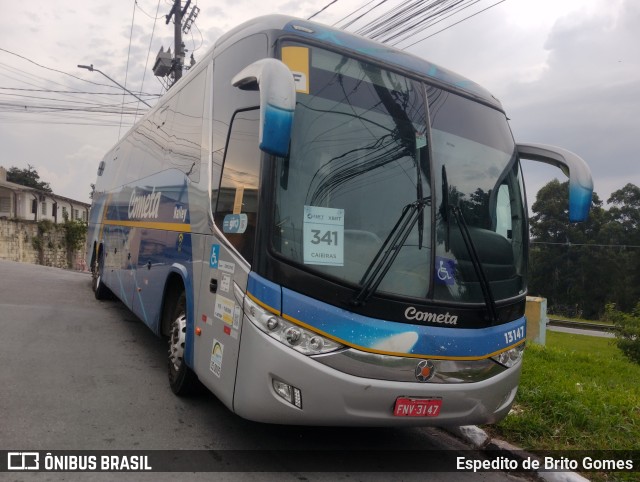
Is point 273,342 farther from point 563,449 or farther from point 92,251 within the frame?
point 92,251

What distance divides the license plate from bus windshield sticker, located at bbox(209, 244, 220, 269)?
5.64ft

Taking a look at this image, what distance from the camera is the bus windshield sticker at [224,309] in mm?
3830

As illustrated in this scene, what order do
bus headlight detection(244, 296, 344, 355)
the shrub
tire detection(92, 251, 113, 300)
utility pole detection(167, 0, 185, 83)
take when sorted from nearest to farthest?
1. bus headlight detection(244, 296, 344, 355)
2. the shrub
3. tire detection(92, 251, 113, 300)
4. utility pole detection(167, 0, 185, 83)

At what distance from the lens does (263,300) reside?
11.4 feet

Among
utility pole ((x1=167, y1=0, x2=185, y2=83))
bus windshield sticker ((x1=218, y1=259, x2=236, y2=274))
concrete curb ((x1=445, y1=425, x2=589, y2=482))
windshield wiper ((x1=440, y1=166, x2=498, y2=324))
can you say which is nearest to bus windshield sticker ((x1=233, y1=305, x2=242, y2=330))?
bus windshield sticker ((x1=218, y1=259, x2=236, y2=274))

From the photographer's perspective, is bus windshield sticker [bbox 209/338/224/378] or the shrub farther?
the shrub

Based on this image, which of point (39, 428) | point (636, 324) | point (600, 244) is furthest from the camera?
point (600, 244)

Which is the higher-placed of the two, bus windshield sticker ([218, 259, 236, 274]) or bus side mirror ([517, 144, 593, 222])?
bus side mirror ([517, 144, 593, 222])

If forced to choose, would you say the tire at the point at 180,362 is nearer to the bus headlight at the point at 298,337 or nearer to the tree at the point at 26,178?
the bus headlight at the point at 298,337

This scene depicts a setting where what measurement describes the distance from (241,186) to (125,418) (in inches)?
84.1

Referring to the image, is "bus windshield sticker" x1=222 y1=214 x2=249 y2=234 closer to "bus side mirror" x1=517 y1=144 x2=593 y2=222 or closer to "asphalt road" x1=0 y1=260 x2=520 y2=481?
"asphalt road" x1=0 y1=260 x2=520 y2=481

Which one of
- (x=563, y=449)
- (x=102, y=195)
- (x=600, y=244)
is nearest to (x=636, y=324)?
(x=563, y=449)

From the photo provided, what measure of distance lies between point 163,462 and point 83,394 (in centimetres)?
164

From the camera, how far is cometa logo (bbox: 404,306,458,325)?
3.58m
